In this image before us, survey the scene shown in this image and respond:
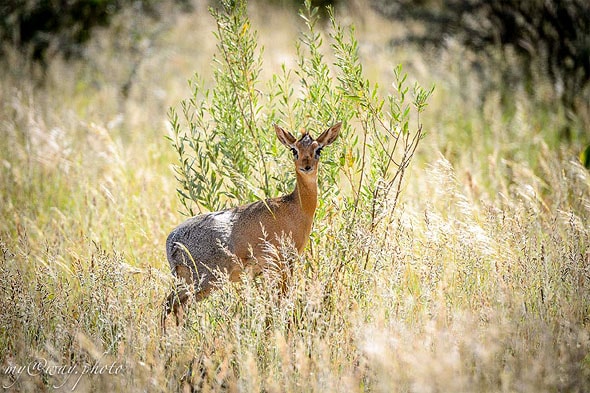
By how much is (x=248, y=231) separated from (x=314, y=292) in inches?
24.7

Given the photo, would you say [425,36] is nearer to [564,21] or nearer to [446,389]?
[564,21]

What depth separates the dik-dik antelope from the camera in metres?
4.18

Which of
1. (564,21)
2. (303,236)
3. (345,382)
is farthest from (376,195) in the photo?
(564,21)

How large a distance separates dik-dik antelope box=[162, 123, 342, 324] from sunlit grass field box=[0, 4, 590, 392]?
140mm

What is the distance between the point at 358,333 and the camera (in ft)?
11.6

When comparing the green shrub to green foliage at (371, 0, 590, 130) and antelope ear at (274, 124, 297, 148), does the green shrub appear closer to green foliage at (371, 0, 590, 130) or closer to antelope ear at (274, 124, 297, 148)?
antelope ear at (274, 124, 297, 148)

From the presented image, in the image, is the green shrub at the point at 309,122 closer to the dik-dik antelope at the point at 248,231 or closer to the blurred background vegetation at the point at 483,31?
the dik-dik antelope at the point at 248,231

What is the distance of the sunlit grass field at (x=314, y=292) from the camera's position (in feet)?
11.2

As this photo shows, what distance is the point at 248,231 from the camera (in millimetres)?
4238

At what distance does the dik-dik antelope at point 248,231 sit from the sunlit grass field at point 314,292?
0.46 feet

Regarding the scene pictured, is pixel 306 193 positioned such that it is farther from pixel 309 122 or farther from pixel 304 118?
pixel 304 118

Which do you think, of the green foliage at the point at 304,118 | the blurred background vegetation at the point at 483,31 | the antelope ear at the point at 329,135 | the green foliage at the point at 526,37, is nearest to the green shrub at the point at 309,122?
the green foliage at the point at 304,118

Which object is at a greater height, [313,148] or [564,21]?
[564,21]

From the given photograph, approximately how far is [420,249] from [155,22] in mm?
6900
